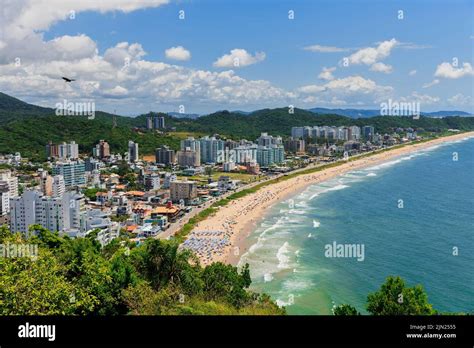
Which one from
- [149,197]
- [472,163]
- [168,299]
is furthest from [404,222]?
[472,163]

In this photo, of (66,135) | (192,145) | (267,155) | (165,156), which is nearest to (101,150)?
(66,135)

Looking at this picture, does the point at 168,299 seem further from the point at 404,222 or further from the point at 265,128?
the point at 265,128

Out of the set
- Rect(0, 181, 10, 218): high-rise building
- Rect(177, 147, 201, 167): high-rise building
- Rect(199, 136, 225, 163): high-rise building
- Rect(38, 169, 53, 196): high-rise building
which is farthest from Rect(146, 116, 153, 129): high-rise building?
Rect(0, 181, 10, 218): high-rise building

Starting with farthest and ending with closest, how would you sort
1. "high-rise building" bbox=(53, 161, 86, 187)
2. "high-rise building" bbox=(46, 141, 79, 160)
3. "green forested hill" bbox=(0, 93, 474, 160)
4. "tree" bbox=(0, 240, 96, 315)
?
"green forested hill" bbox=(0, 93, 474, 160) < "high-rise building" bbox=(46, 141, 79, 160) < "high-rise building" bbox=(53, 161, 86, 187) < "tree" bbox=(0, 240, 96, 315)

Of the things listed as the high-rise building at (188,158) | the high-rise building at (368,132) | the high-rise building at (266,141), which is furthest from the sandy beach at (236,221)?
the high-rise building at (368,132)

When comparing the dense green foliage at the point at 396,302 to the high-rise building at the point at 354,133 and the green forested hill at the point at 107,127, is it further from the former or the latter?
the high-rise building at the point at 354,133

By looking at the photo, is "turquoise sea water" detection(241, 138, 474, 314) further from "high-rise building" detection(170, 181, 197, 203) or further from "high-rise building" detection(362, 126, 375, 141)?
"high-rise building" detection(362, 126, 375, 141)
